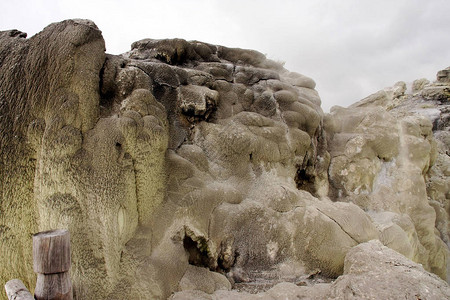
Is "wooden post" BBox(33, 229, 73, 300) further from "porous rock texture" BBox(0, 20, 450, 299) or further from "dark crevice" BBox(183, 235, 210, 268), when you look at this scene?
"dark crevice" BBox(183, 235, 210, 268)

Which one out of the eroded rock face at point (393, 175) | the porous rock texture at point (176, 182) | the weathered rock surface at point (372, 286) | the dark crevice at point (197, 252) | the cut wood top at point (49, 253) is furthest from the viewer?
the eroded rock face at point (393, 175)

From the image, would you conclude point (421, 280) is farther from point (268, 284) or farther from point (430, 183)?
point (430, 183)

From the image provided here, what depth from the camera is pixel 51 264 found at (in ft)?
5.98

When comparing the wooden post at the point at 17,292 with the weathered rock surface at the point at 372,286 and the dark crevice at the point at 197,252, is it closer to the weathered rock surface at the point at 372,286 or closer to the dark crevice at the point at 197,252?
the weathered rock surface at the point at 372,286

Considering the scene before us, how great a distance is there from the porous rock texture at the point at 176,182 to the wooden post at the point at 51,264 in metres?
0.66

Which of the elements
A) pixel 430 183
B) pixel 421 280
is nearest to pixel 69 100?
pixel 421 280

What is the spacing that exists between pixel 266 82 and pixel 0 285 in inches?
154

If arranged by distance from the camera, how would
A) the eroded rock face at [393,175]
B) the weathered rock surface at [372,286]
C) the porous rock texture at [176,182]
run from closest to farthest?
the weathered rock surface at [372,286]
the porous rock texture at [176,182]
the eroded rock face at [393,175]

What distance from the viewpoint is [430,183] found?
579 centimetres

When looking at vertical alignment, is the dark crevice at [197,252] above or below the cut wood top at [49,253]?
below

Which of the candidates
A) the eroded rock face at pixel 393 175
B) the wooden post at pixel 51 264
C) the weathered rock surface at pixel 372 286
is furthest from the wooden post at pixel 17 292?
the eroded rock face at pixel 393 175

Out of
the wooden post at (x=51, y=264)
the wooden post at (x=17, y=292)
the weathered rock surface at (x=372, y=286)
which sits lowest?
the weathered rock surface at (x=372, y=286)

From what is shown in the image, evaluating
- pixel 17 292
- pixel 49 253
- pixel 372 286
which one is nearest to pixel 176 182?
pixel 49 253

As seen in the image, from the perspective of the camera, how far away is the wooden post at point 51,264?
1813 millimetres
